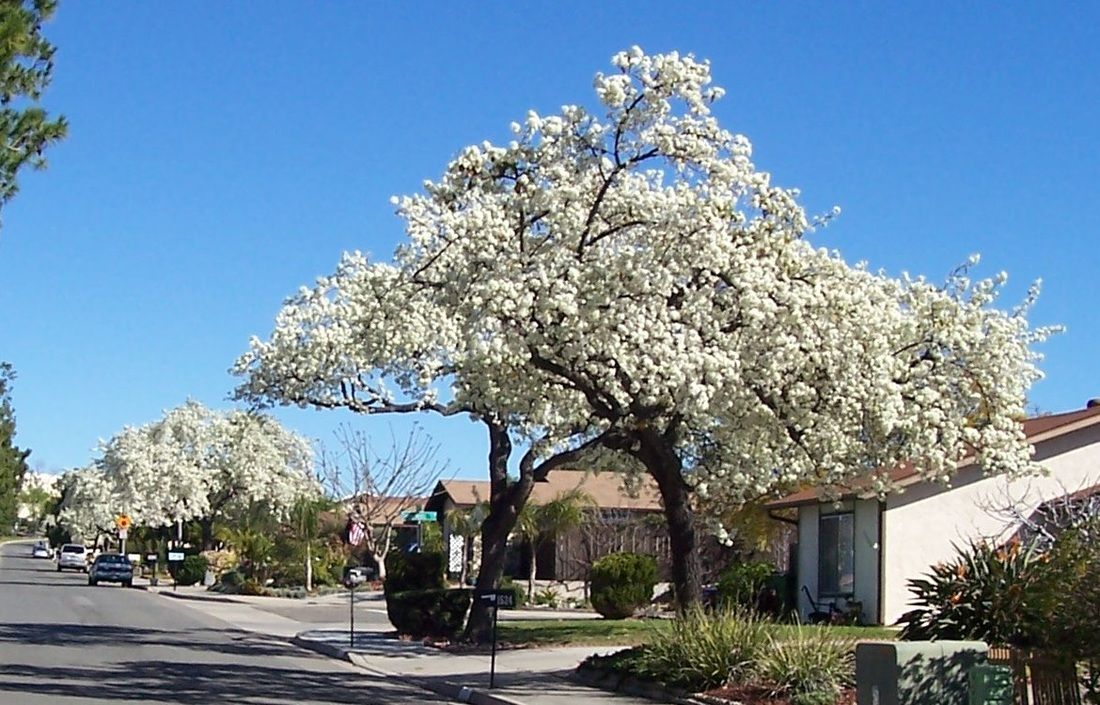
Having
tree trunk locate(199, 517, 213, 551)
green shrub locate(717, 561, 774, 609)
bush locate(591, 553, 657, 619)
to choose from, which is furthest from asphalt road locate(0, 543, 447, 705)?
tree trunk locate(199, 517, 213, 551)

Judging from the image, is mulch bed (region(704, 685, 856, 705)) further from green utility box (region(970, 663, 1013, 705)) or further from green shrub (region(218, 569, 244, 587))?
green shrub (region(218, 569, 244, 587))

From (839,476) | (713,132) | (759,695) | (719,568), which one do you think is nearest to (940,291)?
(839,476)

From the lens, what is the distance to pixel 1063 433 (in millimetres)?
30094

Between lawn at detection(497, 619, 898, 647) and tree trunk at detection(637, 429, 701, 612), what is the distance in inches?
127

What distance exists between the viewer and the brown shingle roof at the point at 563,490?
5702 centimetres

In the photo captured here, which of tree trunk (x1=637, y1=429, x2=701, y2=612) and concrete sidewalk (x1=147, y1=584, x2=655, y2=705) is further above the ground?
tree trunk (x1=637, y1=429, x2=701, y2=612)

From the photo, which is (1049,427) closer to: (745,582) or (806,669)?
(745,582)

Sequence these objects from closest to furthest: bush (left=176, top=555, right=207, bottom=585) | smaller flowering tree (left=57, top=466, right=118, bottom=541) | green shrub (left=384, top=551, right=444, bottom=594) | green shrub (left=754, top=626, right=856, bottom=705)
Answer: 1. green shrub (left=754, top=626, right=856, bottom=705)
2. green shrub (left=384, top=551, right=444, bottom=594)
3. bush (left=176, top=555, right=207, bottom=585)
4. smaller flowering tree (left=57, top=466, right=118, bottom=541)

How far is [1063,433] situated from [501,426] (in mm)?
11660

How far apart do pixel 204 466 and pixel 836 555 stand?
45.5 metres

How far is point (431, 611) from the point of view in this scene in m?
31.1

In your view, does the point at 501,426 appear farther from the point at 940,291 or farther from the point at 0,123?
the point at 0,123

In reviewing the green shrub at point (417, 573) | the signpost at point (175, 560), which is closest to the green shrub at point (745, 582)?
the green shrub at point (417, 573)

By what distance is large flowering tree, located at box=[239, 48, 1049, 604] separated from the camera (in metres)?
18.8
